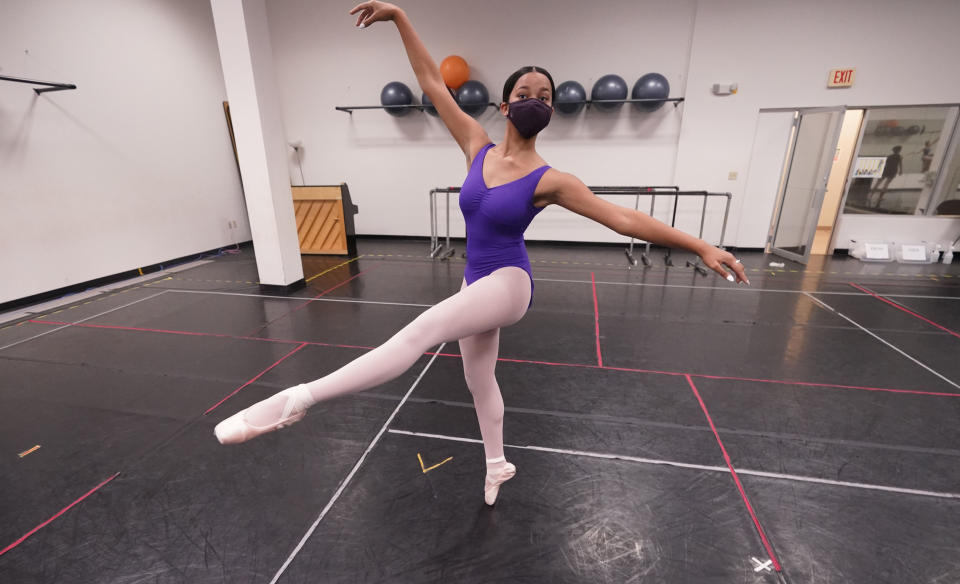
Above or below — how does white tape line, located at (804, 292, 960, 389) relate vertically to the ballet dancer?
below

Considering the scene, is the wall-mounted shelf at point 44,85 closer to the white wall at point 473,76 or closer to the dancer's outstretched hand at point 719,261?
the white wall at point 473,76

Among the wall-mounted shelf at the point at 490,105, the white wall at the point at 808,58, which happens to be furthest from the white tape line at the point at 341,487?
the white wall at the point at 808,58

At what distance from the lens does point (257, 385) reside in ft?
8.63

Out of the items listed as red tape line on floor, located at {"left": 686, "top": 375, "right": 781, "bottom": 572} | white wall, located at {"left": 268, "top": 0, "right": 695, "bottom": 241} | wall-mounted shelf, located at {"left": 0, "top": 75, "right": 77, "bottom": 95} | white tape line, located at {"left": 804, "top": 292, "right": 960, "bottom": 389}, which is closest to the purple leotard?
red tape line on floor, located at {"left": 686, "top": 375, "right": 781, "bottom": 572}

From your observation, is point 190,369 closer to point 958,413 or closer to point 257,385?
point 257,385

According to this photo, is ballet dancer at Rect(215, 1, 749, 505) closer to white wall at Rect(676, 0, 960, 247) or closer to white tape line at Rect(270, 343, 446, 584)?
white tape line at Rect(270, 343, 446, 584)

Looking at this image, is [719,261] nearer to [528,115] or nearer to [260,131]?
[528,115]

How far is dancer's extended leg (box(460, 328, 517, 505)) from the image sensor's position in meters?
1.48

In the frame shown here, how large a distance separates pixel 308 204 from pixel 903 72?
8.91 m

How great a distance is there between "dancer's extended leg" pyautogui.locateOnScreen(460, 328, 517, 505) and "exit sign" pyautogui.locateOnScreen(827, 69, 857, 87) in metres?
7.51

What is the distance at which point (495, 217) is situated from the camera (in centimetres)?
128

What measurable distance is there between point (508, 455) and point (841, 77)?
7.58 m

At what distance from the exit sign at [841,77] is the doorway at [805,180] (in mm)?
508

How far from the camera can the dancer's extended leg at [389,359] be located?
1058mm
